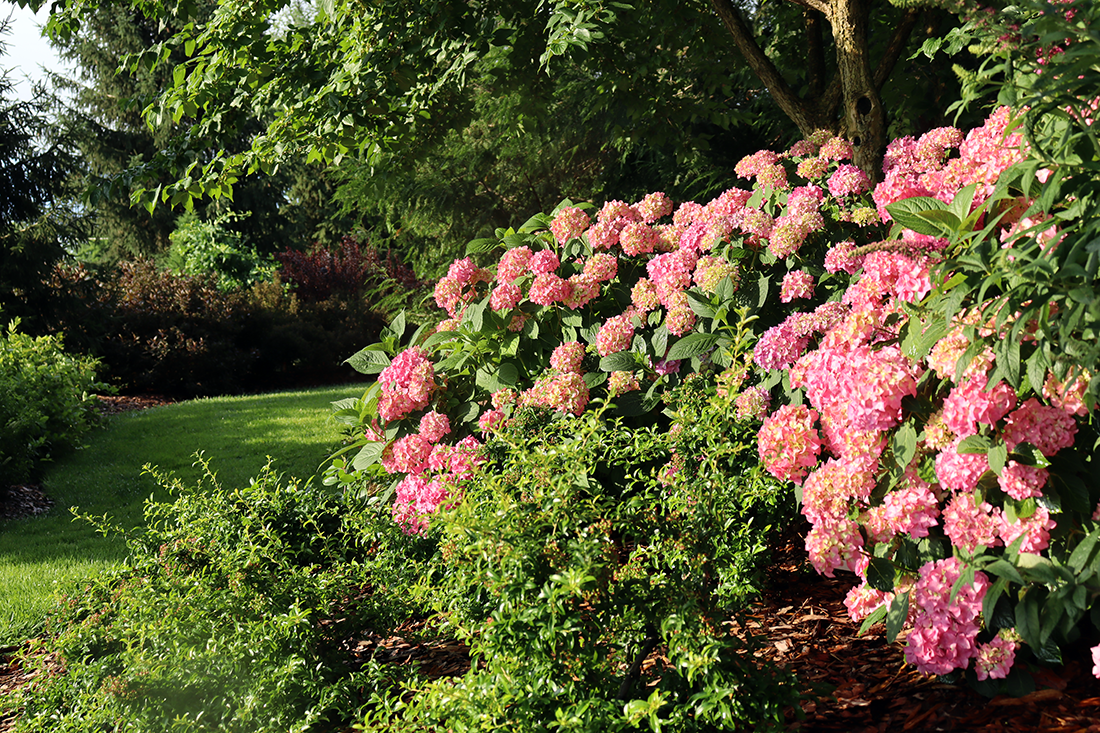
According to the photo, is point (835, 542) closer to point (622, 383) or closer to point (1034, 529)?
point (1034, 529)

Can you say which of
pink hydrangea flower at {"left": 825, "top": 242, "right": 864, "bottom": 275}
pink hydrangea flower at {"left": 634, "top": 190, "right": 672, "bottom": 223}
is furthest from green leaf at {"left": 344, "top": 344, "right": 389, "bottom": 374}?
pink hydrangea flower at {"left": 825, "top": 242, "right": 864, "bottom": 275}

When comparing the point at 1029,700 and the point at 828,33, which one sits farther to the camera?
the point at 828,33

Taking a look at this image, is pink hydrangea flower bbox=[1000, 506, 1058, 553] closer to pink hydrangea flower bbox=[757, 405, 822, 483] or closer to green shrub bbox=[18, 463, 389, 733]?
pink hydrangea flower bbox=[757, 405, 822, 483]

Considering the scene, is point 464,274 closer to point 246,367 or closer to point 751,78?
point 751,78

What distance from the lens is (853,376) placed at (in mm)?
2207

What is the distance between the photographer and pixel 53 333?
12.6 metres

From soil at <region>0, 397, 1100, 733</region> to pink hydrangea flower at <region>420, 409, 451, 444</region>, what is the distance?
2.56 ft

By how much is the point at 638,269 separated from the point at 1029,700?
232 cm

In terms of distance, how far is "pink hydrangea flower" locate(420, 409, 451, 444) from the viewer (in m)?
3.50

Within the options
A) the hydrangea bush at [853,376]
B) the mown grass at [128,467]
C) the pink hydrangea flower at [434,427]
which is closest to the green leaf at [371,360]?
the hydrangea bush at [853,376]

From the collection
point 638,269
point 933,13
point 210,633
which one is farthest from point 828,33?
point 210,633

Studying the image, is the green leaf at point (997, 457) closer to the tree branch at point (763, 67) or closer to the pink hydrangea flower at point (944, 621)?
the pink hydrangea flower at point (944, 621)

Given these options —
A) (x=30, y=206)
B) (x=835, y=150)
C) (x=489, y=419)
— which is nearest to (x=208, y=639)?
(x=489, y=419)

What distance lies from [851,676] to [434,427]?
1.89m
